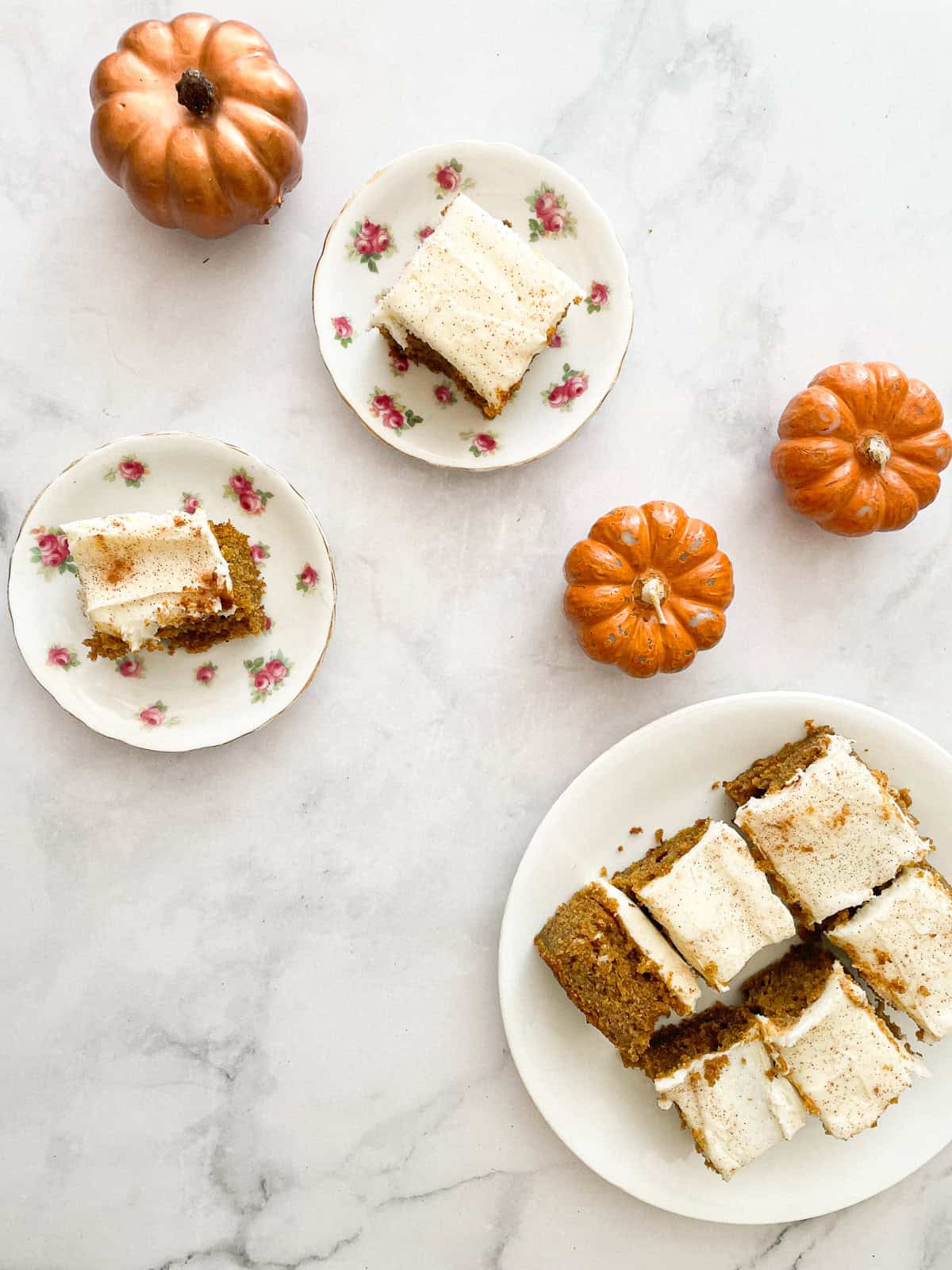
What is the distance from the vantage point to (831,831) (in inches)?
106

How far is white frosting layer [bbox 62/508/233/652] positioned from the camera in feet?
8.49

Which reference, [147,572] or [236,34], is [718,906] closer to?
[147,572]

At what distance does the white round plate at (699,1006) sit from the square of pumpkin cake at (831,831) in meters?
0.17

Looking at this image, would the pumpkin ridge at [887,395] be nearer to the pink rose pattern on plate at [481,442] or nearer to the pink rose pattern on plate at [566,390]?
the pink rose pattern on plate at [566,390]

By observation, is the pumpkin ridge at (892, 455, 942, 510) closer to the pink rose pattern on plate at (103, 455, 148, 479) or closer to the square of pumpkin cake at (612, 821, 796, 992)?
the square of pumpkin cake at (612, 821, 796, 992)

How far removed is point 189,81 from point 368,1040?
2.70 m

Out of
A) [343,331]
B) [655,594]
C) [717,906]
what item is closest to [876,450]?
[655,594]

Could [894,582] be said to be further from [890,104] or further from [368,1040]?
[368,1040]

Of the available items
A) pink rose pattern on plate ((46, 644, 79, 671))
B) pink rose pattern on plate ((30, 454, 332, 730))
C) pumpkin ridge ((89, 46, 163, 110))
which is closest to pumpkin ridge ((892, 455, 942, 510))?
pink rose pattern on plate ((30, 454, 332, 730))

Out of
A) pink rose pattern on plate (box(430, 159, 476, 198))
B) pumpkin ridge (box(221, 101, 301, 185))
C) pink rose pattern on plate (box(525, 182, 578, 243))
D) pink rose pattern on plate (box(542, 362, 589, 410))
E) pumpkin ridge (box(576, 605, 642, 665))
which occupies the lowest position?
pumpkin ridge (box(576, 605, 642, 665))

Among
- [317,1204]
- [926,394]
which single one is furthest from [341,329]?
[317,1204]

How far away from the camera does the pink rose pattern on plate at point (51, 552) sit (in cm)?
272

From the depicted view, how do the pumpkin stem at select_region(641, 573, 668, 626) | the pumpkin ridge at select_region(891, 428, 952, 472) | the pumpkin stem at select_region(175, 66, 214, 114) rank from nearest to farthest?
1. the pumpkin stem at select_region(175, 66, 214, 114)
2. the pumpkin stem at select_region(641, 573, 668, 626)
3. the pumpkin ridge at select_region(891, 428, 952, 472)

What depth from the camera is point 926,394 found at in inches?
108
